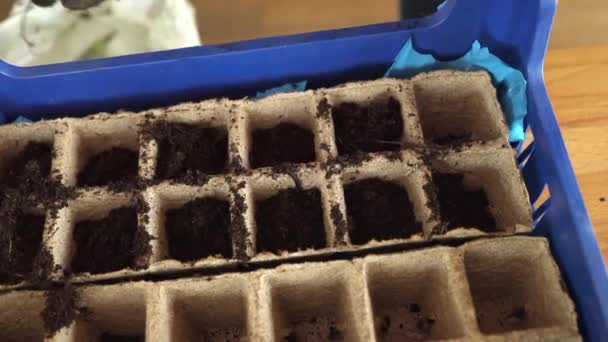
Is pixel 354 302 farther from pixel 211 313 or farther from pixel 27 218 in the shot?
pixel 27 218

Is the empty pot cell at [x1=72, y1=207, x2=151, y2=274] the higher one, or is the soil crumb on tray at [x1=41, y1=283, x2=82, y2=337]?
the empty pot cell at [x1=72, y1=207, x2=151, y2=274]

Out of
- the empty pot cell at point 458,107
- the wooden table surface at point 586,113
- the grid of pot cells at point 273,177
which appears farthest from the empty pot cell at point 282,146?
the wooden table surface at point 586,113

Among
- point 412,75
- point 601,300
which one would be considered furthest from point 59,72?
point 601,300

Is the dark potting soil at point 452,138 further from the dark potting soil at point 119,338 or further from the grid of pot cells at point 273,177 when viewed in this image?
the dark potting soil at point 119,338

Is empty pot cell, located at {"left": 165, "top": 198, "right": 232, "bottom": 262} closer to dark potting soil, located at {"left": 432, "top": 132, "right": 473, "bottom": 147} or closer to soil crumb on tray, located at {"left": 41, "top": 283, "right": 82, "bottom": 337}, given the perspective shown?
soil crumb on tray, located at {"left": 41, "top": 283, "right": 82, "bottom": 337}

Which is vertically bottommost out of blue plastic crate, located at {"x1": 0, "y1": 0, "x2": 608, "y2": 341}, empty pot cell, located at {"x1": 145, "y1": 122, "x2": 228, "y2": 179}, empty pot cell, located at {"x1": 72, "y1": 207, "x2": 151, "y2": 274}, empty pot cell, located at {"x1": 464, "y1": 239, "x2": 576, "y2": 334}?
empty pot cell, located at {"x1": 464, "y1": 239, "x2": 576, "y2": 334}

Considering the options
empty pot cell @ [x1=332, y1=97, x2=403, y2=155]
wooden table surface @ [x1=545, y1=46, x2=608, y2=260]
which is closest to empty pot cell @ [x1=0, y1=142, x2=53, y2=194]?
empty pot cell @ [x1=332, y1=97, x2=403, y2=155]

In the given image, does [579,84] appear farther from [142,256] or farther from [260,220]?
[142,256]
